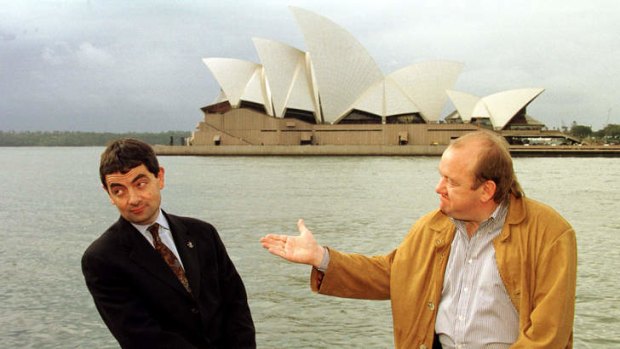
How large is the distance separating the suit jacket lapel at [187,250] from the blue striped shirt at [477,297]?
0.81 m

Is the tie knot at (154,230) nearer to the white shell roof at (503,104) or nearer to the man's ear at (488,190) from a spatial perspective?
the man's ear at (488,190)

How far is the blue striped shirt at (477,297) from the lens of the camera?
6.28 ft

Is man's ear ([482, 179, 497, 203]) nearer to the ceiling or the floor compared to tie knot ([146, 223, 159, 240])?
nearer to the ceiling

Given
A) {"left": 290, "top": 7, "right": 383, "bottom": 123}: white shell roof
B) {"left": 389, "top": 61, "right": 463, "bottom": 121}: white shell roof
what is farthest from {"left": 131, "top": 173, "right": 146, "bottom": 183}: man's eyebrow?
{"left": 389, "top": 61, "right": 463, "bottom": 121}: white shell roof

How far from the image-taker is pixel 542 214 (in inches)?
73.6

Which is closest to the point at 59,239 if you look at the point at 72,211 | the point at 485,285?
the point at 72,211

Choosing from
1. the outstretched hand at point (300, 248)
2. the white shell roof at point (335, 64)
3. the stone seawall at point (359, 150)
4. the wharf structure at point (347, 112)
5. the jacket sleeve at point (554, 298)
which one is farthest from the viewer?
the wharf structure at point (347, 112)

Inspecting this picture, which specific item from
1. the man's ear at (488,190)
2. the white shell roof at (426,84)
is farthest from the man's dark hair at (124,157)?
the white shell roof at (426,84)

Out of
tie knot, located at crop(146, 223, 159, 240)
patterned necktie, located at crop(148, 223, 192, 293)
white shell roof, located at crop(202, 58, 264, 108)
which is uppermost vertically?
white shell roof, located at crop(202, 58, 264, 108)

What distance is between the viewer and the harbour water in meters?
5.33

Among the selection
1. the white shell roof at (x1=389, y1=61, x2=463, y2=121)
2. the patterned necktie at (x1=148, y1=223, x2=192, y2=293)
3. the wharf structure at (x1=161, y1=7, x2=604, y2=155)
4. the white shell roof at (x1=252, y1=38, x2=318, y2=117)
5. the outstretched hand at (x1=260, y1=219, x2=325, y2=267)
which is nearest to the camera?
the outstretched hand at (x1=260, y1=219, x2=325, y2=267)

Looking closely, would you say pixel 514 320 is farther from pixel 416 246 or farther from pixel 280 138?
pixel 280 138

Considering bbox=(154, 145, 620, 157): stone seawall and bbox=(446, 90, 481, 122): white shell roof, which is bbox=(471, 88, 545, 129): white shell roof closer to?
bbox=(446, 90, 481, 122): white shell roof

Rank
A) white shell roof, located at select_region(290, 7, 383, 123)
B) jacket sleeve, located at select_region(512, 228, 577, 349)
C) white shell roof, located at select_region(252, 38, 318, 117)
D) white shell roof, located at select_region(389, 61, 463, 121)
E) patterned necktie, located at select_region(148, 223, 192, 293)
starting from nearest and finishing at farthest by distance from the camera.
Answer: jacket sleeve, located at select_region(512, 228, 577, 349) → patterned necktie, located at select_region(148, 223, 192, 293) → white shell roof, located at select_region(290, 7, 383, 123) → white shell roof, located at select_region(252, 38, 318, 117) → white shell roof, located at select_region(389, 61, 463, 121)
